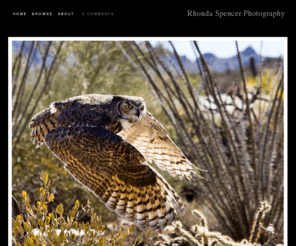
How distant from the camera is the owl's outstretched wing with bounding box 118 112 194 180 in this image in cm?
150

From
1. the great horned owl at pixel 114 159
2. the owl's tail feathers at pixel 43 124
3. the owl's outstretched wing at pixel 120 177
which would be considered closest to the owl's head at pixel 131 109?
the great horned owl at pixel 114 159

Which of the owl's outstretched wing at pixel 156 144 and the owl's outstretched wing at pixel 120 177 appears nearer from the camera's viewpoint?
the owl's outstretched wing at pixel 120 177

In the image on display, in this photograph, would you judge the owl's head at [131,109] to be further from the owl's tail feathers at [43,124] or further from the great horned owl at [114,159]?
the owl's tail feathers at [43,124]

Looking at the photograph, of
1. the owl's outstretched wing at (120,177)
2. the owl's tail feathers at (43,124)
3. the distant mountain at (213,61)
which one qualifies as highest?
the distant mountain at (213,61)

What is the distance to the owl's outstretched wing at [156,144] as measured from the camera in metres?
1.50

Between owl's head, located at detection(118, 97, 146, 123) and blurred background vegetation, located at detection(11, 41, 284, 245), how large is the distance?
1.84 ft

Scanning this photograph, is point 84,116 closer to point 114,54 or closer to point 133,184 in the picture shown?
point 133,184

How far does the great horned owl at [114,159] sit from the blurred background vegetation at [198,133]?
2.01 feet

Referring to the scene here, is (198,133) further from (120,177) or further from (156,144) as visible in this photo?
(120,177)

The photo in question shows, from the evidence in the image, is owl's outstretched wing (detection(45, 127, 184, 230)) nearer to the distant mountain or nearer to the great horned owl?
the great horned owl

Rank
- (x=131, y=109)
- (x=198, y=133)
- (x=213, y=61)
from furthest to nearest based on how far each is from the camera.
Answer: (x=213, y=61), (x=198, y=133), (x=131, y=109)

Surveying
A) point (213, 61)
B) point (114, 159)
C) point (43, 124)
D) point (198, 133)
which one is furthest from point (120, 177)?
point (213, 61)

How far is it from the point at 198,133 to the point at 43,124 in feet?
3.89

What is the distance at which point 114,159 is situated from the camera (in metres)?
1.30
